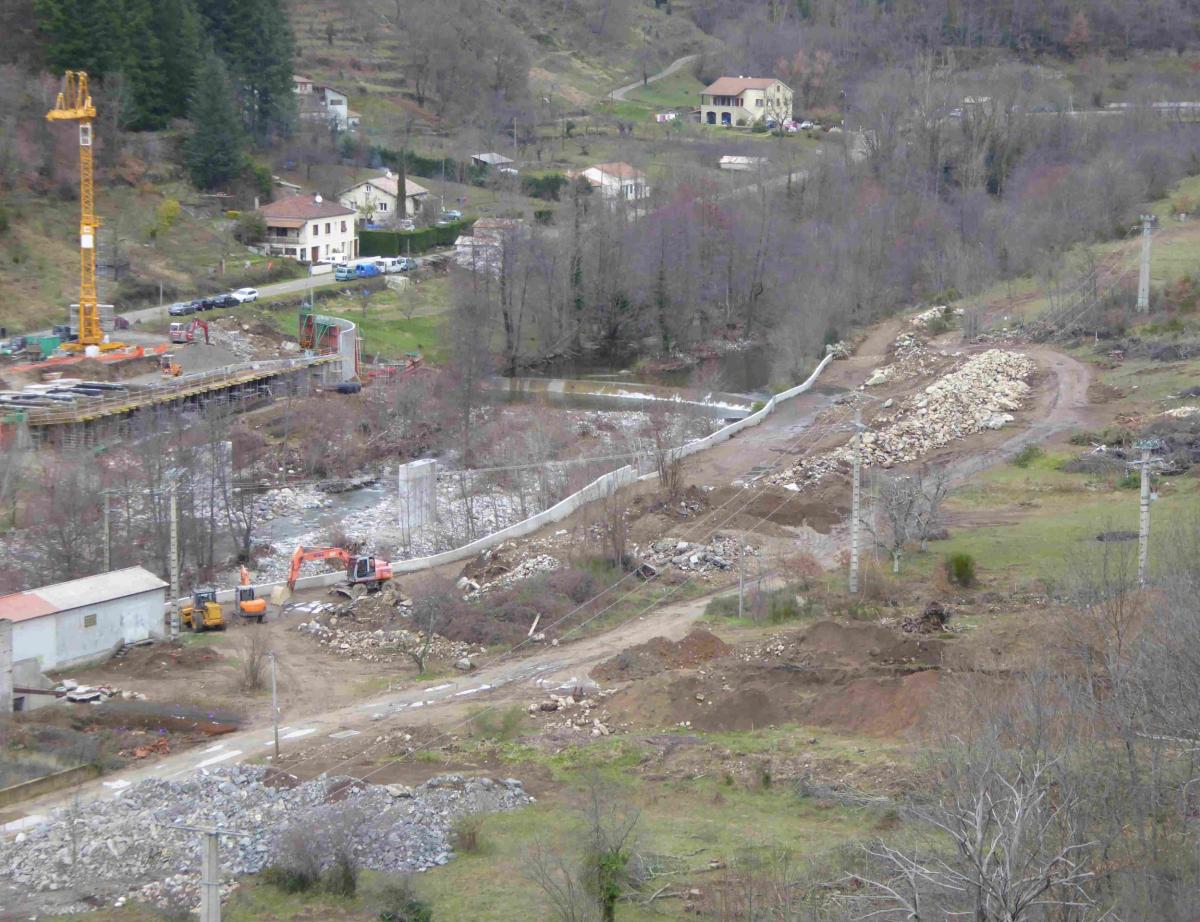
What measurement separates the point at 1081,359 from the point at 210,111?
32936 millimetres

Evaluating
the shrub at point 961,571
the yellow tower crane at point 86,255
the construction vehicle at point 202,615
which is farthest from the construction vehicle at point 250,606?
the yellow tower crane at point 86,255

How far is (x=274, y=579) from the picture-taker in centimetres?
2933

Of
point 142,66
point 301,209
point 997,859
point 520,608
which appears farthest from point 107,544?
point 142,66

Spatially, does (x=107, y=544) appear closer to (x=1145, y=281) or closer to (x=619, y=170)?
(x=1145, y=281)

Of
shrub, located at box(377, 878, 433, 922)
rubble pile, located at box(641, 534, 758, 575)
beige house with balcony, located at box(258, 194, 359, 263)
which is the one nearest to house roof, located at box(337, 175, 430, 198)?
beige house with balcony, located at box(258, 194, 359, 263)

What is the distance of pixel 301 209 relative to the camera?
5684 cm

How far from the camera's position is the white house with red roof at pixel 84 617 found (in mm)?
22656

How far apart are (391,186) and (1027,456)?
37.8 m

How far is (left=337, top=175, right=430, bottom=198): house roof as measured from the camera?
63.3m

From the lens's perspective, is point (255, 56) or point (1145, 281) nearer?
point (1145, 281)

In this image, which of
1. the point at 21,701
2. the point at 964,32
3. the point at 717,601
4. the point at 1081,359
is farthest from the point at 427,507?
the point at 964,32

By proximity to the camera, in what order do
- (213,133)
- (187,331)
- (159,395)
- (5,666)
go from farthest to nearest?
1. (213,133)
2. (187,331)
3. (159,395)
4. (5,666)

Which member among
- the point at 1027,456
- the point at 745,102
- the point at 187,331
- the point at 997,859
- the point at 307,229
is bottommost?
the point at 1027,456

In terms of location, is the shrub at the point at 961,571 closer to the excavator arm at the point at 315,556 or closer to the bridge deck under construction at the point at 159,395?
the excavator arm at the point at 315,556
